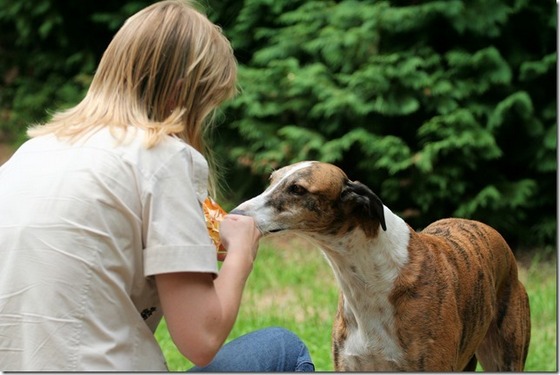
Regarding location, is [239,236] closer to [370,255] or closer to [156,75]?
[156,75]

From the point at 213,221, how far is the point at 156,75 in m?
0.48

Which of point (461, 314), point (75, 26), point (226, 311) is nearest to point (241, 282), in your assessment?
point (226, 311)

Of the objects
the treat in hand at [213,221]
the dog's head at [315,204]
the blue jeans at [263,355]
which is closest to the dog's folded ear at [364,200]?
the dog's head at [315,204]

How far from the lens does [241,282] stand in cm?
231

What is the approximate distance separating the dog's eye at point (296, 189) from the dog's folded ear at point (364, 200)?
6.1 inches

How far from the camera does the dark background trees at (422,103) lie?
6.98 m

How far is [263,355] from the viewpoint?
8.98 ft

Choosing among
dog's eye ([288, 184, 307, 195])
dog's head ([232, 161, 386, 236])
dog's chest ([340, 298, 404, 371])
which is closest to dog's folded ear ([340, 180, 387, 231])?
dog's head ([232, 161, 386, 236])

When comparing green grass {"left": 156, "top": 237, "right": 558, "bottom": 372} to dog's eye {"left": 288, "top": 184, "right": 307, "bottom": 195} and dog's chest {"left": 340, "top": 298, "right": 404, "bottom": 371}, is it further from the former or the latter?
dog's eye {"left": 288, "top": 184, "right": 307, "bottom": 195}

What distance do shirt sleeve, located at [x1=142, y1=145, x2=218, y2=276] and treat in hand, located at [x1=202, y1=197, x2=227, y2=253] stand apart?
0.33 m

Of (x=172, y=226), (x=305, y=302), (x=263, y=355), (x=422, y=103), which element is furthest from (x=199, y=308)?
(x=422, y=103)

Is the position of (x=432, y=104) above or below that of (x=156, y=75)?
A: below

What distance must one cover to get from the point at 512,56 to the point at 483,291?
406 cm

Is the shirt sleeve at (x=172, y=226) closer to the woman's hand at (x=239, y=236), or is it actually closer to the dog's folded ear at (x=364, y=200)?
the woman's hand at (x=239, y=236)
